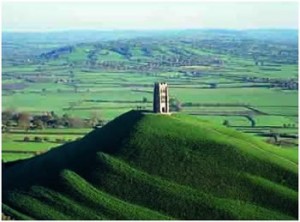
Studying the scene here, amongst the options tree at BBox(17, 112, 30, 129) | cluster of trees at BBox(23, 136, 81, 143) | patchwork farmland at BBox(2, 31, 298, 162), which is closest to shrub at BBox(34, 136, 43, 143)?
cluster of trees at BBox(23, 136, 81, 143)

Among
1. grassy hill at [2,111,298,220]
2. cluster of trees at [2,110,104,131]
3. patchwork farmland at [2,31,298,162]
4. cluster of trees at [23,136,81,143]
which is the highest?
grassy hill at [2,111,298,220]

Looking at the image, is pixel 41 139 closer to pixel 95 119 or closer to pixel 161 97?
pixel 95 119

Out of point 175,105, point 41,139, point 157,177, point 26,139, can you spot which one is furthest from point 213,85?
point 157,177

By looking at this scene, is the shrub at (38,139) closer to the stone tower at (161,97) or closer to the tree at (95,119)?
the tree at (95,119)

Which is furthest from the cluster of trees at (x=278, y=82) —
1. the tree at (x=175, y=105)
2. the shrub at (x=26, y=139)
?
the shrub at (x=26, y=139)

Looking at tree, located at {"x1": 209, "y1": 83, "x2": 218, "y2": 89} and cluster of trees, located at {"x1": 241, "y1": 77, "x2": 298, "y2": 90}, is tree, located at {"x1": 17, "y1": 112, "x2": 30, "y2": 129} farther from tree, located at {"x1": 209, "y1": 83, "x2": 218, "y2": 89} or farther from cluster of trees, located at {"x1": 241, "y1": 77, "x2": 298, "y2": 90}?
cluster of trees, located at {"x1": 241, "y1": 77, "x2": 298, "y2": 90}

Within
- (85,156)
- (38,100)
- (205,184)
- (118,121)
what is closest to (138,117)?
(118,121)

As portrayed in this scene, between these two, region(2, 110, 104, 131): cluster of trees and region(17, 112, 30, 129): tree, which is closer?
region(17, 112, 30, 129): tree
